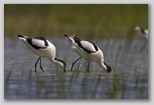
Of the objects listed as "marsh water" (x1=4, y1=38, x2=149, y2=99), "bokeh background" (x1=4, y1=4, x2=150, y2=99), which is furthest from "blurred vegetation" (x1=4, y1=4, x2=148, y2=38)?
"marsh water" (x1=4, y1=38, x2=149, y2=99)

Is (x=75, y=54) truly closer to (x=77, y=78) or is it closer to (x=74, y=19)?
(x=77, y=78)

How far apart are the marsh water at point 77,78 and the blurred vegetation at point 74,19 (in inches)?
5.9

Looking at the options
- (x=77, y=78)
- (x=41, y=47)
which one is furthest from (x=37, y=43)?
(x=77, y=78)

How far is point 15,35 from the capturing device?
332 inches

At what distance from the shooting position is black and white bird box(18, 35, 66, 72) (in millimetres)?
8109

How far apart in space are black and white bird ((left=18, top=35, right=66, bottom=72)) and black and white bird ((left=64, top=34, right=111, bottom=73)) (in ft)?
0.47

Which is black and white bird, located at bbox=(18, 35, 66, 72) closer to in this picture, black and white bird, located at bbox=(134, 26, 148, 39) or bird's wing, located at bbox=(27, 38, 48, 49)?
A: bird's wing, located at bbox=(27, 38, 48, 49)

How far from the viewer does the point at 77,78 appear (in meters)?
8.08

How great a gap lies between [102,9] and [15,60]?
2.59 feet

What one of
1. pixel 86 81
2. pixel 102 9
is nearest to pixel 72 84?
pixel 86 81

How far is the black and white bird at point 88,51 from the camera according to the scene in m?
8.11

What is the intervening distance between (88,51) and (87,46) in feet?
0.13

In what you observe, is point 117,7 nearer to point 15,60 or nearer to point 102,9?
point 102,9

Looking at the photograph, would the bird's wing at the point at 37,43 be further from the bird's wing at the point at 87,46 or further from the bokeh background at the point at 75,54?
the bird's wing at the point at 87,46
